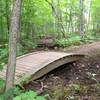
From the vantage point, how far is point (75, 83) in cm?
735

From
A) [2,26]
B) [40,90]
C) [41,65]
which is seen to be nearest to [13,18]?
[40,90]

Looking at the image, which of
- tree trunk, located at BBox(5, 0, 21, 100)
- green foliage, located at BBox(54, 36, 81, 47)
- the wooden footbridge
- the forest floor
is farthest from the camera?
green foliage, located at BBox(54, 36, 81, 47)

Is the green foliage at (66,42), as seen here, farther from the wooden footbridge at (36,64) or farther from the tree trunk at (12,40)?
the tree trunk at (12,40)

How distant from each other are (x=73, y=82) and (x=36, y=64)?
1535 mm

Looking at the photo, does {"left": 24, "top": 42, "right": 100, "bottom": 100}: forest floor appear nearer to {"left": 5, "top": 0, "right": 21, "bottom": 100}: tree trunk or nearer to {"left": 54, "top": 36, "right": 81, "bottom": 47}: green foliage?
{"left": 5, "top": 0, "right": 21, "bottom": 100}: tree trunk

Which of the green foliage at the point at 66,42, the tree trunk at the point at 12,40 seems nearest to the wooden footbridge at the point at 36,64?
the tree trunk at the point at 12,40

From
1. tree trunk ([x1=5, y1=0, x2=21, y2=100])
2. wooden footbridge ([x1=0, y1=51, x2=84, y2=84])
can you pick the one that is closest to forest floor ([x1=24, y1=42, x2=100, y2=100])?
wooden footbridge ([x1=0, y1=51, x2=84, y2=84])

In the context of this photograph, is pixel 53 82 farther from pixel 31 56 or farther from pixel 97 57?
pixel 97 57

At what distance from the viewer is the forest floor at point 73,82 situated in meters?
6.36

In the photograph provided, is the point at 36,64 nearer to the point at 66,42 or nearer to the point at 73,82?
the point at 73,82

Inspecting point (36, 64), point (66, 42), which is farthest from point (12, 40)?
point (66, 42)

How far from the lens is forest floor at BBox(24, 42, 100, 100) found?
20.9ft

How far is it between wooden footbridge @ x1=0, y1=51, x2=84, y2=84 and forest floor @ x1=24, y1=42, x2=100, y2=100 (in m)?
0.30

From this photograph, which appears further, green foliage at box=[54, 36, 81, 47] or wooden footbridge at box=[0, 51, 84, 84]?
green foliage at box=[54, 36, 81, 47]
